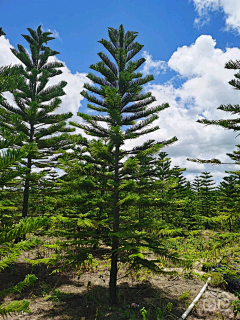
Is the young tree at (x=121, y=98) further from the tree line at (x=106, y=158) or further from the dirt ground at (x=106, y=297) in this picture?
the dirt ground at (x=106, y=297)

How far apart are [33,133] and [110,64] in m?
6.05

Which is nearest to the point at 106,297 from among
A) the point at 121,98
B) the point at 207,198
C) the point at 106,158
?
the point at 106,158

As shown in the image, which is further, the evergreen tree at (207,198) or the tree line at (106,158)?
the evergreen tree at (207,198)

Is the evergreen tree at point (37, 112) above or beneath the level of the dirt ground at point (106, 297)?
above

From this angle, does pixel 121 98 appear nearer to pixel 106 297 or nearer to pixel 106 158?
pixel 106 158

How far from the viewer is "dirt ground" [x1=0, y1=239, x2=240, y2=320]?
531 centimetres

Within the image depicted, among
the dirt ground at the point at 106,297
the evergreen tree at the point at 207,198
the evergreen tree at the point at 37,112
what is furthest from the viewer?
the evergreen tree at the point at 207,198

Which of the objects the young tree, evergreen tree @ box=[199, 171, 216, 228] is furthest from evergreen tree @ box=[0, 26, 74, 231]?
evergreen tree @ box=[199, 171, 216, 228]

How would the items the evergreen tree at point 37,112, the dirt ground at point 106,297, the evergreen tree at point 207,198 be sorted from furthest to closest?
the evergreen tree at point 207,198, the evergreen tree at point 37,112, the dirt ground at point 106,297

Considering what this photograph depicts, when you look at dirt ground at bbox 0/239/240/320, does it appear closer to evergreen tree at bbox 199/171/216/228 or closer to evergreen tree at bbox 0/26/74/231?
evergreen tree at bbox 0/26/74/231

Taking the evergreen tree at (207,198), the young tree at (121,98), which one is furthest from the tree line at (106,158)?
the evergreen tree at (207,198)

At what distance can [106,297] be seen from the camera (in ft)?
20.7

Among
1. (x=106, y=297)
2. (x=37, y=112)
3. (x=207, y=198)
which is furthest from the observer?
(x=207, y=198)

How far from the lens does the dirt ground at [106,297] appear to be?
17.4 feet
